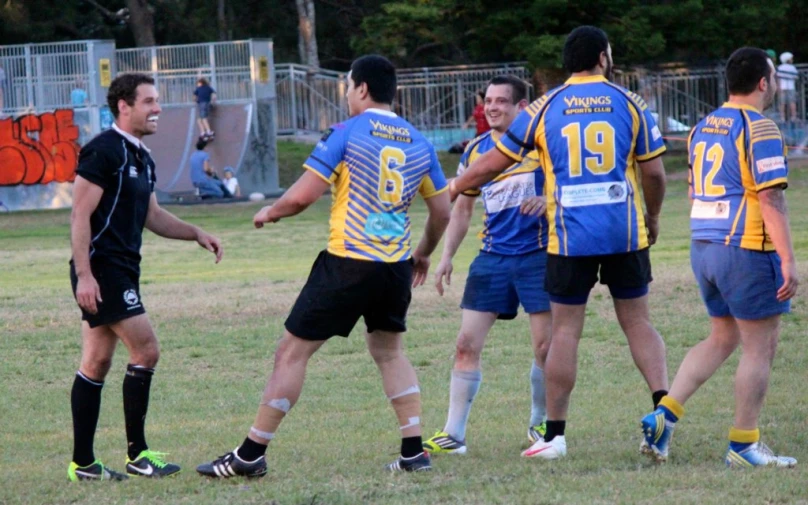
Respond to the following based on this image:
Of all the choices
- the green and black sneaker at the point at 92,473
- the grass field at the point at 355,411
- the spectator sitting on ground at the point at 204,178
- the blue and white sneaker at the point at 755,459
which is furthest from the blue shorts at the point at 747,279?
the spectator sitting on ground at the point at 204,178

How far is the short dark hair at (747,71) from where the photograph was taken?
607cm

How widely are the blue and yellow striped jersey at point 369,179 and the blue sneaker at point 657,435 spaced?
1.42 meters

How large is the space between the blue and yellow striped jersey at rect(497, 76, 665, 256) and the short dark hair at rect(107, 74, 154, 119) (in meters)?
1.93

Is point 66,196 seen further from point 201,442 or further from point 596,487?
point 596,487

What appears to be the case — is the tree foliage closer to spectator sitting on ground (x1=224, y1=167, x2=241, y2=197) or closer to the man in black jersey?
spectator sitting on ground (x1=224, y1=167, x2=241, y2=197)

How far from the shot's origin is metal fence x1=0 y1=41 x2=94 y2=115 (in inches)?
1240

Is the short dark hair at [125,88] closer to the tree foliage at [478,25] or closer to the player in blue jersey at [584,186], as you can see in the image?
the player in blue jersey at [584,186]

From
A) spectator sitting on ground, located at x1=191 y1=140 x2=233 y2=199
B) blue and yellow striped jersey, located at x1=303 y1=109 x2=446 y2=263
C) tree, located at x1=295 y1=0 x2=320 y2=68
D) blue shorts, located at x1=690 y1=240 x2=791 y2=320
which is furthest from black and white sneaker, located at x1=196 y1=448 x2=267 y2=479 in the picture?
tree, located at x1=295 y1=0 x2=320 y2=68

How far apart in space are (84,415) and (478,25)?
3313 cm

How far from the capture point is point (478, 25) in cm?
3828

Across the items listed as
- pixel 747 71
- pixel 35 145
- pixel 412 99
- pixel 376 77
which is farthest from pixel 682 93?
pixel 376 77

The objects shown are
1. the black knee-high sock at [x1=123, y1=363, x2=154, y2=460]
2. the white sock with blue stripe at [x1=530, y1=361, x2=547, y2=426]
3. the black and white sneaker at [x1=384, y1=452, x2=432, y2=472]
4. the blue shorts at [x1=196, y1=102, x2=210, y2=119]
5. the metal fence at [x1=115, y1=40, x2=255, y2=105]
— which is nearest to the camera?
the black and white sneaker at [x1=384, y1=452, x2=432, y2=472]

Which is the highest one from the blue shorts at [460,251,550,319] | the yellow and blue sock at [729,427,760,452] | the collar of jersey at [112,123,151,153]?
the collar of jersey at [112,123,151,153]

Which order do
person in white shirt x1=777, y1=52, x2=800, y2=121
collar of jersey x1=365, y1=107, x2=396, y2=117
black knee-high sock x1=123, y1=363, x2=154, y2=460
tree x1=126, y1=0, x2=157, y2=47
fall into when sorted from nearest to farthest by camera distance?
collar of jersey x1=365, y1=107, x2=396, y2=117
black knee-high sock x1=123, y1=363, x2=154, y2=460
person in white shirt x1=777, y1=52, x2=800, y2=121
tree x1=126, y1=0, x2=157, y2=47
